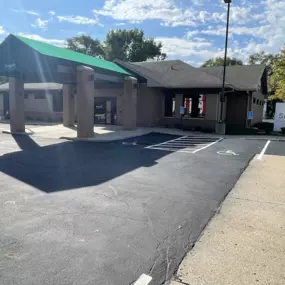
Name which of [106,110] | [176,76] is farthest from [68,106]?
[176,76]

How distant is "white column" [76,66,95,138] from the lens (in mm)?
14630

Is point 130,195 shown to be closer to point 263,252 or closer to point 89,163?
point 263,252

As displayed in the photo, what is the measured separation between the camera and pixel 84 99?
14789 millimetres

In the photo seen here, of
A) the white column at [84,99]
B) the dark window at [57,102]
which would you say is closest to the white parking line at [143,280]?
the white column at [84,99]

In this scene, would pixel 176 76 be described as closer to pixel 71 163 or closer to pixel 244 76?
pixel 244 76

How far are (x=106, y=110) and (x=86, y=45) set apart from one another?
39504mm

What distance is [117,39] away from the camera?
55.7 metres

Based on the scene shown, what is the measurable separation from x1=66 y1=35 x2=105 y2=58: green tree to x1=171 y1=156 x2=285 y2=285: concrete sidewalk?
5678cm

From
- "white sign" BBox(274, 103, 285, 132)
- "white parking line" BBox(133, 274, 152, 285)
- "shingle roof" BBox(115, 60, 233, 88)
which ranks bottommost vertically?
"white parking line" BBox(133, 274, 152, 285)

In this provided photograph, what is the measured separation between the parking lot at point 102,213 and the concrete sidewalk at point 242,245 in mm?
218

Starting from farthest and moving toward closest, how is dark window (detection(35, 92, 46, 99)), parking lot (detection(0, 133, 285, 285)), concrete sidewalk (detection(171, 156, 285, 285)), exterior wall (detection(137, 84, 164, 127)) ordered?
dark window (detection(35, 92, 46, 99)) → exterior wall (detection(137, 84, 164, 127)) → parking lot (detection(0, 133, 285, 285)) → concrete sidewalk (detection(171, 156, 285, 285))

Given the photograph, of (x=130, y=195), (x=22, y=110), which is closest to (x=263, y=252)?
(x=130, y=195)

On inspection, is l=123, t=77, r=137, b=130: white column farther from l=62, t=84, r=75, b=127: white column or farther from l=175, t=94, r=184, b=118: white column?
l=62, t=84, r=75, b=127: white column

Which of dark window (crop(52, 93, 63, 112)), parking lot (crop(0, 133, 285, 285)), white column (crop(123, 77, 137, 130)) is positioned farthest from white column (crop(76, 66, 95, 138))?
dark window (crop(52, 93, 63, 112))
